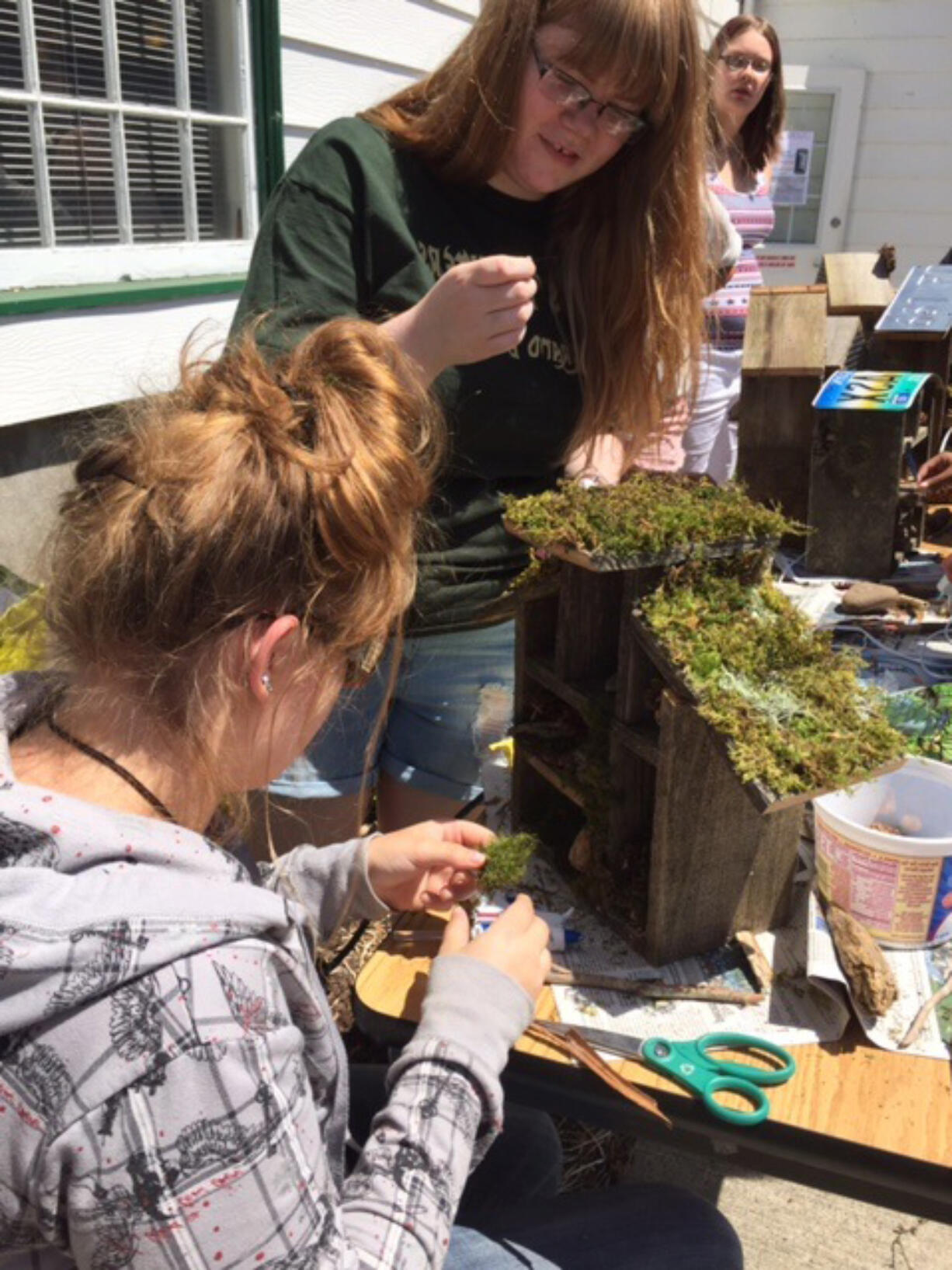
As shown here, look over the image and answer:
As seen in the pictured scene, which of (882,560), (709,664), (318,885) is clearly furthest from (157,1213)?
(882,560)

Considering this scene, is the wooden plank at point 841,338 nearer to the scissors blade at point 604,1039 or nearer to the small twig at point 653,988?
the small twig at point 653,988

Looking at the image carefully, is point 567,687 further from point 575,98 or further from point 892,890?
point 575,98

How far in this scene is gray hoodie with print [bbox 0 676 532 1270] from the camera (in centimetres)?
72

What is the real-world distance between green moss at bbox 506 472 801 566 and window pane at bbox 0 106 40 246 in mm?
1933

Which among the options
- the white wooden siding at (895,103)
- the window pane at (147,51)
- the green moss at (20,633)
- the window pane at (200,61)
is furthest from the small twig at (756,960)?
the white wooden siding at (895,103)

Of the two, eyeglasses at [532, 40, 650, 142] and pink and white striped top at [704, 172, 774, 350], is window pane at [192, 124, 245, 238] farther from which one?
eyeglasses at [532, 40, 650, 142]

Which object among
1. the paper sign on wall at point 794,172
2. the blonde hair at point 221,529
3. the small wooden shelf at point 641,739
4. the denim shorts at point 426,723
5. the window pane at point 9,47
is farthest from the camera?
the paper sign on wall at point 794,172

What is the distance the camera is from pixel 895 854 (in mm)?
1280

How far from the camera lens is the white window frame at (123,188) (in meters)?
2.70

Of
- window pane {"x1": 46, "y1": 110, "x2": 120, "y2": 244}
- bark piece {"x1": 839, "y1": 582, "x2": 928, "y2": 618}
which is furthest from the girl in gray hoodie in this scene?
window pane {"x1": 46, "y1": 110, "x2": 120, "y2": 244}

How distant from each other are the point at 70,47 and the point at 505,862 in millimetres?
2473

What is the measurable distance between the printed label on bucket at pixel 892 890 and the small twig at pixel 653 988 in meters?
0.17

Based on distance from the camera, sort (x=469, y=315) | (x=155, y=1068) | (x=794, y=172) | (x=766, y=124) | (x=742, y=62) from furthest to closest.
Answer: (x=794, y=172) → (x=766, y=124) → (x=742, y=62) → (x=469, y=315) → (x=155, y=1068)

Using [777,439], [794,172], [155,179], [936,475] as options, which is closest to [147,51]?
[155,179]
